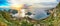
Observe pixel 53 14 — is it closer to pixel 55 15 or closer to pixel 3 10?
pixel 55 15

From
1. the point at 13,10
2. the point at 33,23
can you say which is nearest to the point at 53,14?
the point at 33,23

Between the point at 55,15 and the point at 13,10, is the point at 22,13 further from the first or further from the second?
the point at 55,15

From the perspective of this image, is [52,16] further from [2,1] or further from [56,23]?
[2,1]

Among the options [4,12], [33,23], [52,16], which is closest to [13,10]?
[4,12]

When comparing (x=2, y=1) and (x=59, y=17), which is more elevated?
(x=2, y=1)

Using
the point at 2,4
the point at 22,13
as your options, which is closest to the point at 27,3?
the point at 22,13

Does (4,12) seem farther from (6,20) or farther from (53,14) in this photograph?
(53,14)

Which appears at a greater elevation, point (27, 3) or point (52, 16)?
point (27, 3)
